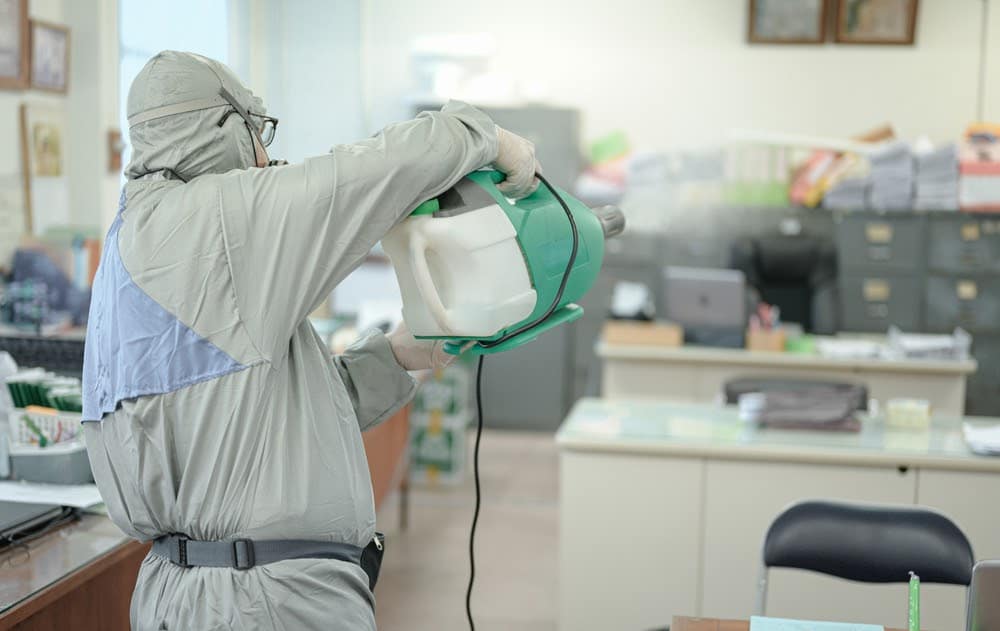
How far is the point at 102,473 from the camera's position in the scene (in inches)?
56.1

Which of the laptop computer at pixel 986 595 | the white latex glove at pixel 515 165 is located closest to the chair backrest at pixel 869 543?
the laptop computer at pixel 986 595

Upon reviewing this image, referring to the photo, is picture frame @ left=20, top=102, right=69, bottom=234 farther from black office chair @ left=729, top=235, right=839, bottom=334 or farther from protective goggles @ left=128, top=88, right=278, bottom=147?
black office chair @ left=729, top=235, right=839, bottom=334

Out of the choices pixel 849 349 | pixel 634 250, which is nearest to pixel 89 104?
pixel 634 250

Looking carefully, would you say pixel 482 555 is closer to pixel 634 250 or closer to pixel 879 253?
pixel 634 250

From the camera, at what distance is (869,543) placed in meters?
2.09

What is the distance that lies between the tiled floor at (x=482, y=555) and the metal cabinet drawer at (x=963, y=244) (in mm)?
2646

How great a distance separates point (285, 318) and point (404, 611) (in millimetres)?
2412

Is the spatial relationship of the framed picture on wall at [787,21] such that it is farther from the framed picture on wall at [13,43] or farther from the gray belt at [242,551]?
the gray belt at [242,551]

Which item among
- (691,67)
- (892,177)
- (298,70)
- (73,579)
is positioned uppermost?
(691,67)

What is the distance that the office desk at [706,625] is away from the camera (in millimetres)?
1627

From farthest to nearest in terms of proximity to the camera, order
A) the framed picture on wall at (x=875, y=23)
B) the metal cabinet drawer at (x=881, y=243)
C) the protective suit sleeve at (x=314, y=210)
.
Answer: the framed picture on wall at (x=875, y=23)
the metal cabinet drawer at (x=881, y=243)
the protective suit sleeve at (x=314, y=210)

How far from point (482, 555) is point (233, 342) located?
9.66 ft

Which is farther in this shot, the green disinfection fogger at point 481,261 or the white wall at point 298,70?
the white wall at point 298,70

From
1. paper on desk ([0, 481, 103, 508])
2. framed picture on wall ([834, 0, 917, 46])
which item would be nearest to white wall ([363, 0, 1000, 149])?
framed picture on wall ([834, 0, 917, 46])
